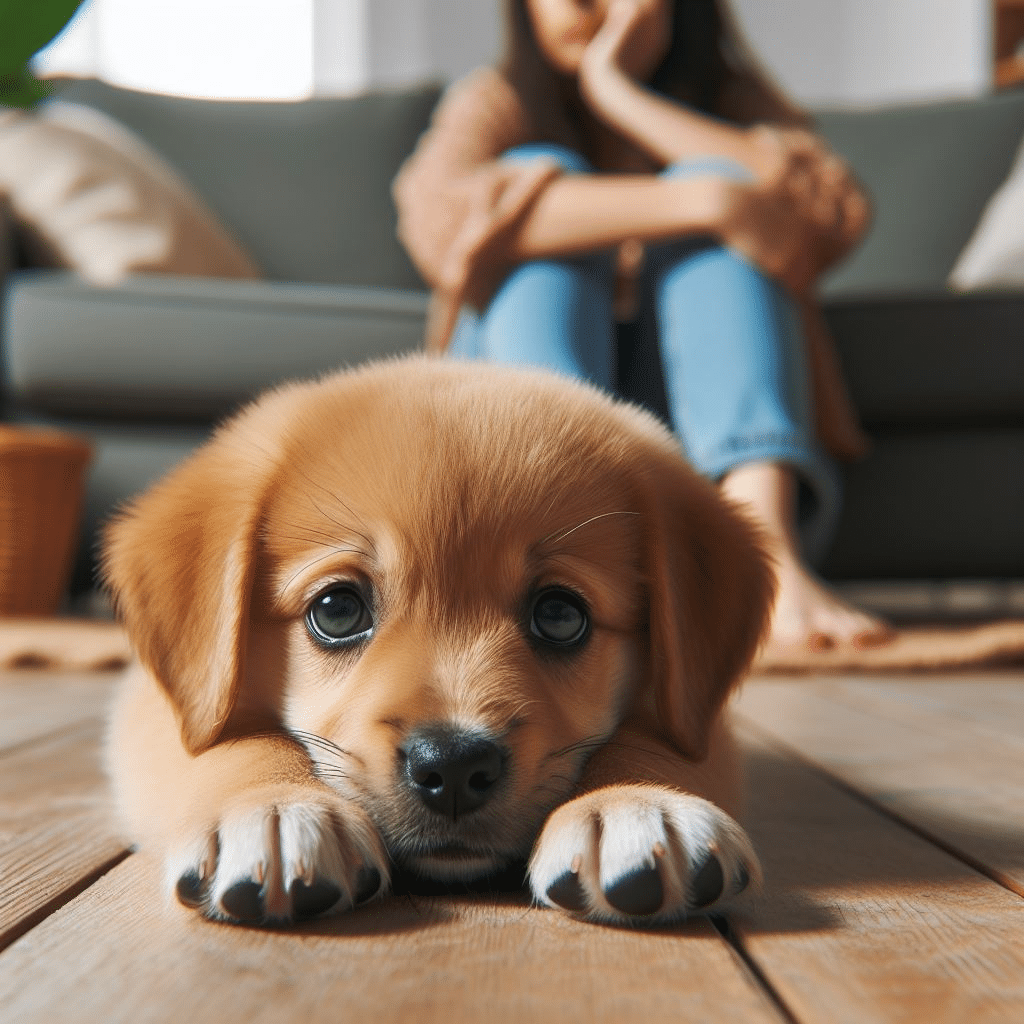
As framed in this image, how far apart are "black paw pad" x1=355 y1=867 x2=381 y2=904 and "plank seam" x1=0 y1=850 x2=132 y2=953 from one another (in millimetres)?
269

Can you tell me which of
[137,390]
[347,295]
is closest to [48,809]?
[137,390]

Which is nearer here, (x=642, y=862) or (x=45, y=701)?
(x=642, y=862)

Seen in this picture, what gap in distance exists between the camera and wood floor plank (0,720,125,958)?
108cm

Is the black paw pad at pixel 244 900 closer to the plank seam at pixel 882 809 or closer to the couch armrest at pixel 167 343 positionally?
the plank seam at pixel 882 809

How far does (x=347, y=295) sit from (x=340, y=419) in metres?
3.09

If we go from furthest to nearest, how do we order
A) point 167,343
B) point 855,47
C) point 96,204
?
1. point 855,47
2. point 96,204
3. point 167,343

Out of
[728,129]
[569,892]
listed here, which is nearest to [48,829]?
[569,892]

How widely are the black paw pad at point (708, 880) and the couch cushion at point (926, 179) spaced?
16.2 feet

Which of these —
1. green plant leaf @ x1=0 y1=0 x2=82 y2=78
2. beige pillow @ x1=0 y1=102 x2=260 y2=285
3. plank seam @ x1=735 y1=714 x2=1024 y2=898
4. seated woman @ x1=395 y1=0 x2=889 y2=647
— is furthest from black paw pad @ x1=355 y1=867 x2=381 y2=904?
beige pillow @ x1=0 y1=102 x2=260 y2=285

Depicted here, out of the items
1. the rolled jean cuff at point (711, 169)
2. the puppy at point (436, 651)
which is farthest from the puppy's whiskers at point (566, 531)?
the rolled jean cuff at point (711, 169)

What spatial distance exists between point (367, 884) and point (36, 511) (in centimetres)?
284

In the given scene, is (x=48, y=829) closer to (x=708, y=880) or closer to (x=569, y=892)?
(x=569, y=892)

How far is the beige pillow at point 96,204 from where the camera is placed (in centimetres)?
433

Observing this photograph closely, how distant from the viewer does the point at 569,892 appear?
989 millimetres
